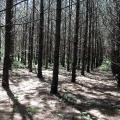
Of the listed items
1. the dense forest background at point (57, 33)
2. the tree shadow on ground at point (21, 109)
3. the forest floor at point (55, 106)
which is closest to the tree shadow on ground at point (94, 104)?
the forest floor at point (55, 106)

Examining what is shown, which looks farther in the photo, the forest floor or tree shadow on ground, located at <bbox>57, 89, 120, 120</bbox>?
tree shadow on ground, located at <bbox>57, 89, 120, 120</bbox>

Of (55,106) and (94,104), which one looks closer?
(55,106)

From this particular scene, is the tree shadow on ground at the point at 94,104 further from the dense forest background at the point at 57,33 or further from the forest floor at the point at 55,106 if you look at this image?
the dense forest background at the point at 57,33

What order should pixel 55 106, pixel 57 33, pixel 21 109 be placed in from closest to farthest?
pixel 21 109 < pixel 55 106 < pixel 57 33

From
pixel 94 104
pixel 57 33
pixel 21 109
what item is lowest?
pixel 94 104

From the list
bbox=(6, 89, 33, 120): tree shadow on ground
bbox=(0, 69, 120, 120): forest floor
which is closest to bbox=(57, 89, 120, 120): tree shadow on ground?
bbox=(0, 69, 120, 120): forest floor

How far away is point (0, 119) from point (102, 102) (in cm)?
494

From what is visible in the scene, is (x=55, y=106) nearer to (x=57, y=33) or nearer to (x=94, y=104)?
(x=94, y=104)

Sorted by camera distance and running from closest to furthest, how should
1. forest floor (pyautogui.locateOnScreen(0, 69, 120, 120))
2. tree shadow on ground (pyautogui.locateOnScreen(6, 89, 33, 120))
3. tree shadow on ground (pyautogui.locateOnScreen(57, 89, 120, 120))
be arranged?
tree shadow on ground (pyautogui.locateOnScreen(6, 89, 33, 120))
forest floor (pyautogui.locateOnScreen(0, 69, 120, 120))
tree shadow on ground (pyautogui.locateOnScreen(57, 89, 120, 120))

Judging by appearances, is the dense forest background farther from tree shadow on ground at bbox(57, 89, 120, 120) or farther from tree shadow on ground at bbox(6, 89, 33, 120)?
tree shadow on ground at bbox(6, 89, 33, 120)

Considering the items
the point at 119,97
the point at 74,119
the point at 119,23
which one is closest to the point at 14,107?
the point at 74,119

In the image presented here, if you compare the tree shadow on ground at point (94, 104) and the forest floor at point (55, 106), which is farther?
the tree shadow on ground at point (94, 104)

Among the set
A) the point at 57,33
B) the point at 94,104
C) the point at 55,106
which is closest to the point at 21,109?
the point at 55,106

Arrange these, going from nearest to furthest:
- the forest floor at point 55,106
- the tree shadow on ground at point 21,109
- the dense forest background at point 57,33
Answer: the tree shadow on ground at point 21,109
the forest floor at point 55,106
the dense forest background at point 57,33
